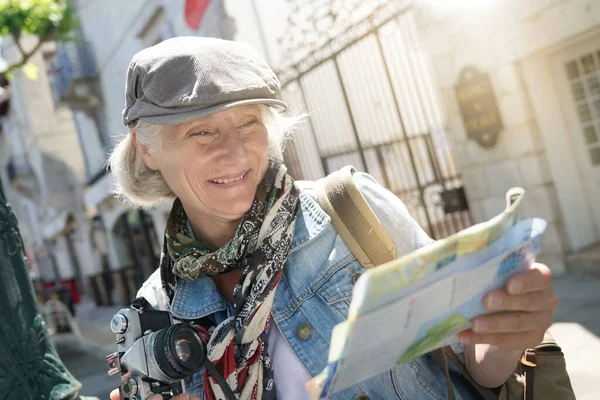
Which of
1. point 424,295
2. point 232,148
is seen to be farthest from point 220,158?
point 424,295

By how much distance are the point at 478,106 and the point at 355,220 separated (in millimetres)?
4899

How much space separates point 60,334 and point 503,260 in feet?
46.9

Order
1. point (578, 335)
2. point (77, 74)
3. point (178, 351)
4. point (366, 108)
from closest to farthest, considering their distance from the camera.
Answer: point (178, 351), point (578, 335), point (366, 108), point (77, 74)

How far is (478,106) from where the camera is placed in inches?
244

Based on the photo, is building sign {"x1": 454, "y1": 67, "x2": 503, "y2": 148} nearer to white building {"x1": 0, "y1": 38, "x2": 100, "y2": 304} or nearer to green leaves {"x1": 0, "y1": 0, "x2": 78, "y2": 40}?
green leaves {"x1": 0, "y1": 0, "x2": 78, "y2": 40}

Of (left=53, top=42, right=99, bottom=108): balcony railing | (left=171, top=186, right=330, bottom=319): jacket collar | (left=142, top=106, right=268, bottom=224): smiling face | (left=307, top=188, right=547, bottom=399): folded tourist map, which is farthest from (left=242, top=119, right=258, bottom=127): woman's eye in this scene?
(left=53, top=42, right=99, bottom=108): balcony railing

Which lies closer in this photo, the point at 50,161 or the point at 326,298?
the point at 326,298

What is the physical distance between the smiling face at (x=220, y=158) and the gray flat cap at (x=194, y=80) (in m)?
0.07

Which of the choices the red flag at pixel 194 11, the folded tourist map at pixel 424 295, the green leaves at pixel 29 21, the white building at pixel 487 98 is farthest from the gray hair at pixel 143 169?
the green leaves at pixel 29 21

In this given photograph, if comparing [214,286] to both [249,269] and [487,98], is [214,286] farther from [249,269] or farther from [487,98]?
[487,98]

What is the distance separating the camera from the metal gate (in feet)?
21.7

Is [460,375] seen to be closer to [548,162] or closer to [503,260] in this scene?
[503,260]

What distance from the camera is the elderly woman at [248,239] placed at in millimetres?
1579

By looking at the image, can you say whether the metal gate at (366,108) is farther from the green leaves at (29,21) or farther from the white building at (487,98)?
the green leaves at (29,21)
